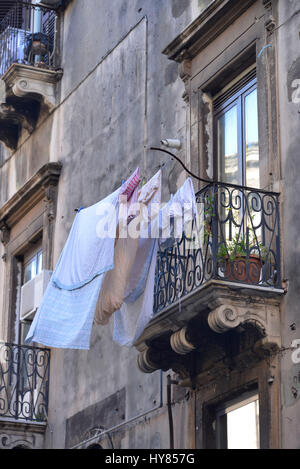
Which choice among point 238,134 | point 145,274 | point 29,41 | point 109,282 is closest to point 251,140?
point 238,134

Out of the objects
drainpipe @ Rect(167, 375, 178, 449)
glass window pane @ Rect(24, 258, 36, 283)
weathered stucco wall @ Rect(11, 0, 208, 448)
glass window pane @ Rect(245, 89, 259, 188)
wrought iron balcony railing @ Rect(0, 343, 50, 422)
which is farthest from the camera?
glass window pane @ Rect(24, 258, 36, 283)

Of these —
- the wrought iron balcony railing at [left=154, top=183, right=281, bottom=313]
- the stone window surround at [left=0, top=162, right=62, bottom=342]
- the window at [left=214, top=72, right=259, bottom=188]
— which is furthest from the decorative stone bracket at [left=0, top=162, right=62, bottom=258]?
the wrought iron balcony railing at [left=154, top=183, right=281, bottom=313]

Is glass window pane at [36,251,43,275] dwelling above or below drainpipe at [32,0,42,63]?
below

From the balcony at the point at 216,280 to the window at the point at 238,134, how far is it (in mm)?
400

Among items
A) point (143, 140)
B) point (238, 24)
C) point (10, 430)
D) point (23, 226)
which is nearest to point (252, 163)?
point (238, 24)

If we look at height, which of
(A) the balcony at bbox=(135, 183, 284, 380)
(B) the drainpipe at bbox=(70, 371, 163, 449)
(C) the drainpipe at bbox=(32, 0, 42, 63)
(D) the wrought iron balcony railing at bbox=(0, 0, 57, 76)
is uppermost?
(C) the drainpipe at bbox=(32, 0, 42, 63)

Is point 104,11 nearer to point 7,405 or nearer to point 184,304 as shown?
point 7,405

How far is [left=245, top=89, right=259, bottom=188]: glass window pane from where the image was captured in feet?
39.3

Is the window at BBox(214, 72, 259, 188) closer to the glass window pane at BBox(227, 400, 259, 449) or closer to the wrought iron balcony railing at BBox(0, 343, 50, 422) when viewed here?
the glass window pane at BBox(227, 400, 259, 449)

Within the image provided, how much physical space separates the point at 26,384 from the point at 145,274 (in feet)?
15.8

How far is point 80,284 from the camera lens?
470 inches

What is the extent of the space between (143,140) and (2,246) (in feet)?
14.5

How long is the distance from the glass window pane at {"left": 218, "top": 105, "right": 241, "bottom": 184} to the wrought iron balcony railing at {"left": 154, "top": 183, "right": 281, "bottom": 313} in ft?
2.21

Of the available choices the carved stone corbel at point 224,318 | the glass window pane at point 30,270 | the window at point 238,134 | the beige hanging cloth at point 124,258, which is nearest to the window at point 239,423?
the carved stone corbel at point 224,318
